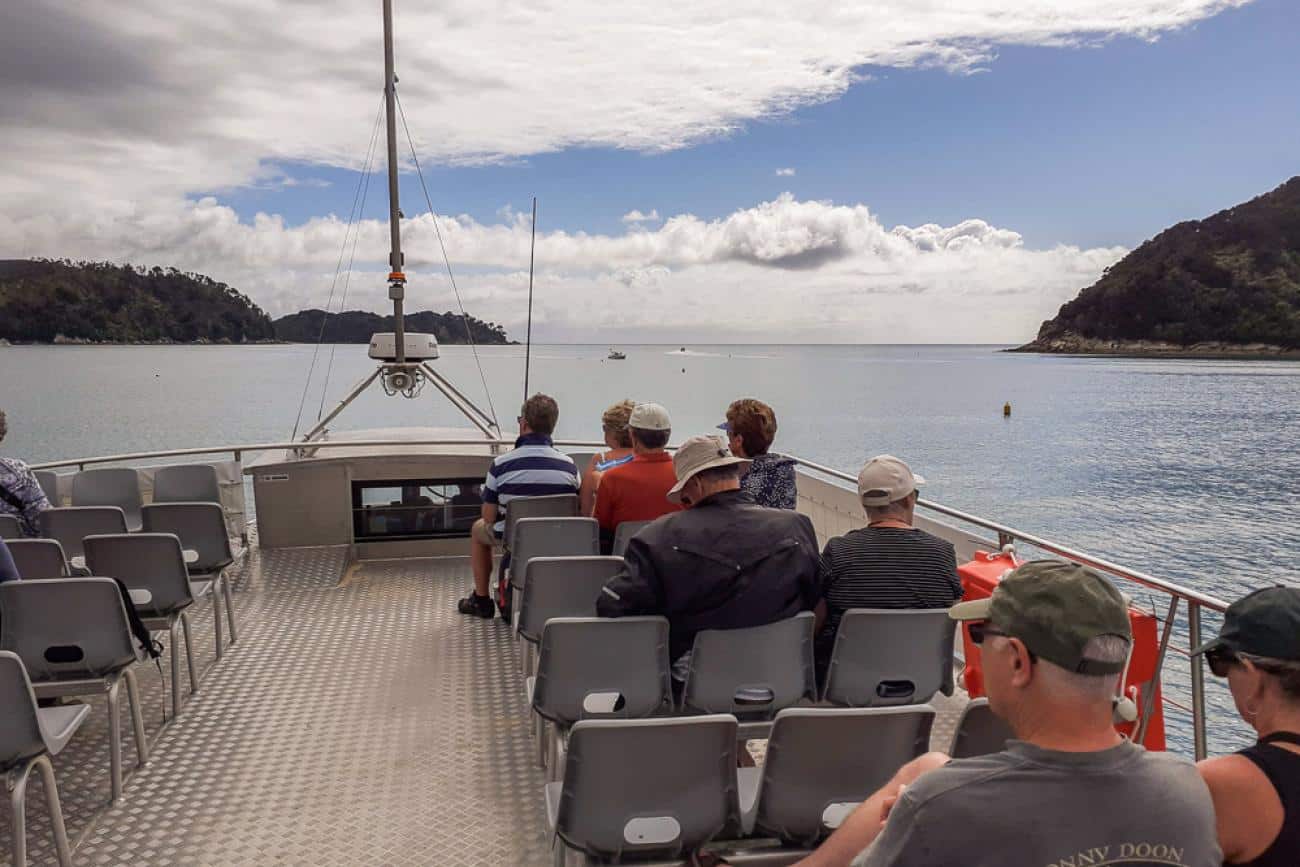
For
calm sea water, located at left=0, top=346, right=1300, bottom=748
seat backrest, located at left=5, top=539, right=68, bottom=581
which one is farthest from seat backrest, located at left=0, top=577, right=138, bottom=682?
calm sea water, located at left=0, top=346, right=1300, bottom=748

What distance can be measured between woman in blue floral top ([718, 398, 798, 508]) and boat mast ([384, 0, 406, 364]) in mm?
3900

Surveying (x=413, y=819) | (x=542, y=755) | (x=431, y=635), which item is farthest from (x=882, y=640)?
(x=431, y=635)

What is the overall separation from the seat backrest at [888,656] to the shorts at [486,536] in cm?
253

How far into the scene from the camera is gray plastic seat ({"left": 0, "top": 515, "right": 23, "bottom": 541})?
4109 mm

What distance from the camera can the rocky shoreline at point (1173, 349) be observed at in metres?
105

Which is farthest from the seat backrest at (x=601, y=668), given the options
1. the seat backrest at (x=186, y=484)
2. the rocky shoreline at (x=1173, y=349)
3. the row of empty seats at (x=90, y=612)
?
the rocky shoreline at (x=1173, y=349)

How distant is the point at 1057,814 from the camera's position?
1.21 meters

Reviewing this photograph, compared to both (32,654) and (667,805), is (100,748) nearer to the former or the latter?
(32,654)

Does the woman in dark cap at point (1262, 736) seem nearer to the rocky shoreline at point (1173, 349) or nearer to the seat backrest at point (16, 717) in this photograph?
the seat backrest at point (16, 717)

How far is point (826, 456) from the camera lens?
39344mm

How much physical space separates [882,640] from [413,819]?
1709mm

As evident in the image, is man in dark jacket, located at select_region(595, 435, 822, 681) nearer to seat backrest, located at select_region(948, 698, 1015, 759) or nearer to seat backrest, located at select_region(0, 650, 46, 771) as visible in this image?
seat backrest, located at select_region(948, 698, 1015, 759)

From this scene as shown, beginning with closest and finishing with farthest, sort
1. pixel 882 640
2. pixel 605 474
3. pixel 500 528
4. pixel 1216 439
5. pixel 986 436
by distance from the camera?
pixel 882 640, pixel 605 474, pixel 500 528, pixel 1216 439, pixel 986 436

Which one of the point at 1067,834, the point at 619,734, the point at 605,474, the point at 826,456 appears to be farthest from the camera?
the point at 826,456
